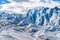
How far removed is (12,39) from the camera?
7308 inches

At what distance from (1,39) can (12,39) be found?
529 inches

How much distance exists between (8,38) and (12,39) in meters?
4.37

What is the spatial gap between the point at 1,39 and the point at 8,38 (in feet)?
38.8

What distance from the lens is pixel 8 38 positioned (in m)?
187

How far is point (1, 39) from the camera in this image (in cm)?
17625
